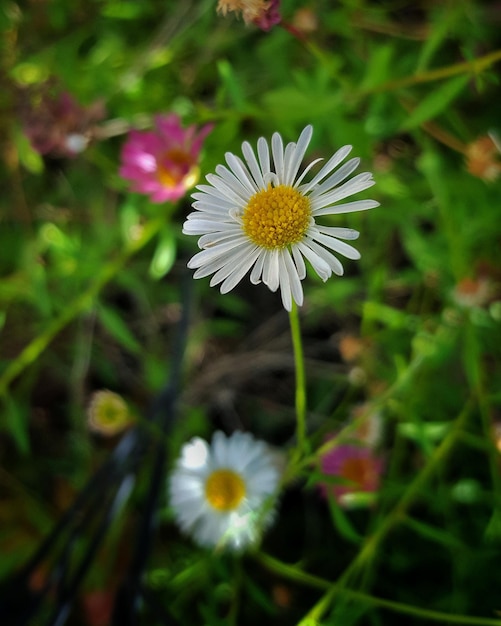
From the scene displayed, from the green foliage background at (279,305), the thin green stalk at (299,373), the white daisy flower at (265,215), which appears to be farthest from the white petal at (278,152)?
the green foliage background at (279,305)

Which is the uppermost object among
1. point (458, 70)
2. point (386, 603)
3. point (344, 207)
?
point (458, 70)

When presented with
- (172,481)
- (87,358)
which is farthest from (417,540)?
(87,358)

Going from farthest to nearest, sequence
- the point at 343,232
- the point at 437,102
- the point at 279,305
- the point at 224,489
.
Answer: the point at 279,305, the point at 224,489, the point at 437,102, the point at 343,232

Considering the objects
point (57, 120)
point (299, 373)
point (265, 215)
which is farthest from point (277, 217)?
point (57, 120)

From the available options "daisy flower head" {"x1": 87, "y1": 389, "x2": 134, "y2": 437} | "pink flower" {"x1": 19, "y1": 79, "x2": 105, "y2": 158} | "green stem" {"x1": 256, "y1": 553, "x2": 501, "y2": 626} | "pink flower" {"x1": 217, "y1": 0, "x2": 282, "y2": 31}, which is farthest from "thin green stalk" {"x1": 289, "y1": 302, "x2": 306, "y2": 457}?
"pink flower" {"x1": 19, "y1": 79, "x2": 105, "y2": 158}

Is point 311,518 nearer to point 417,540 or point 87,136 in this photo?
point 417,540

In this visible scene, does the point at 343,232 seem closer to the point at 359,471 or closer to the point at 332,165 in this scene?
the point at 332,165

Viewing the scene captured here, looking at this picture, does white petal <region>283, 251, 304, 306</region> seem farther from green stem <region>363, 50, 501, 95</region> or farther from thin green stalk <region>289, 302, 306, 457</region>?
green stem <region>363, 50, 501, 95</region>
